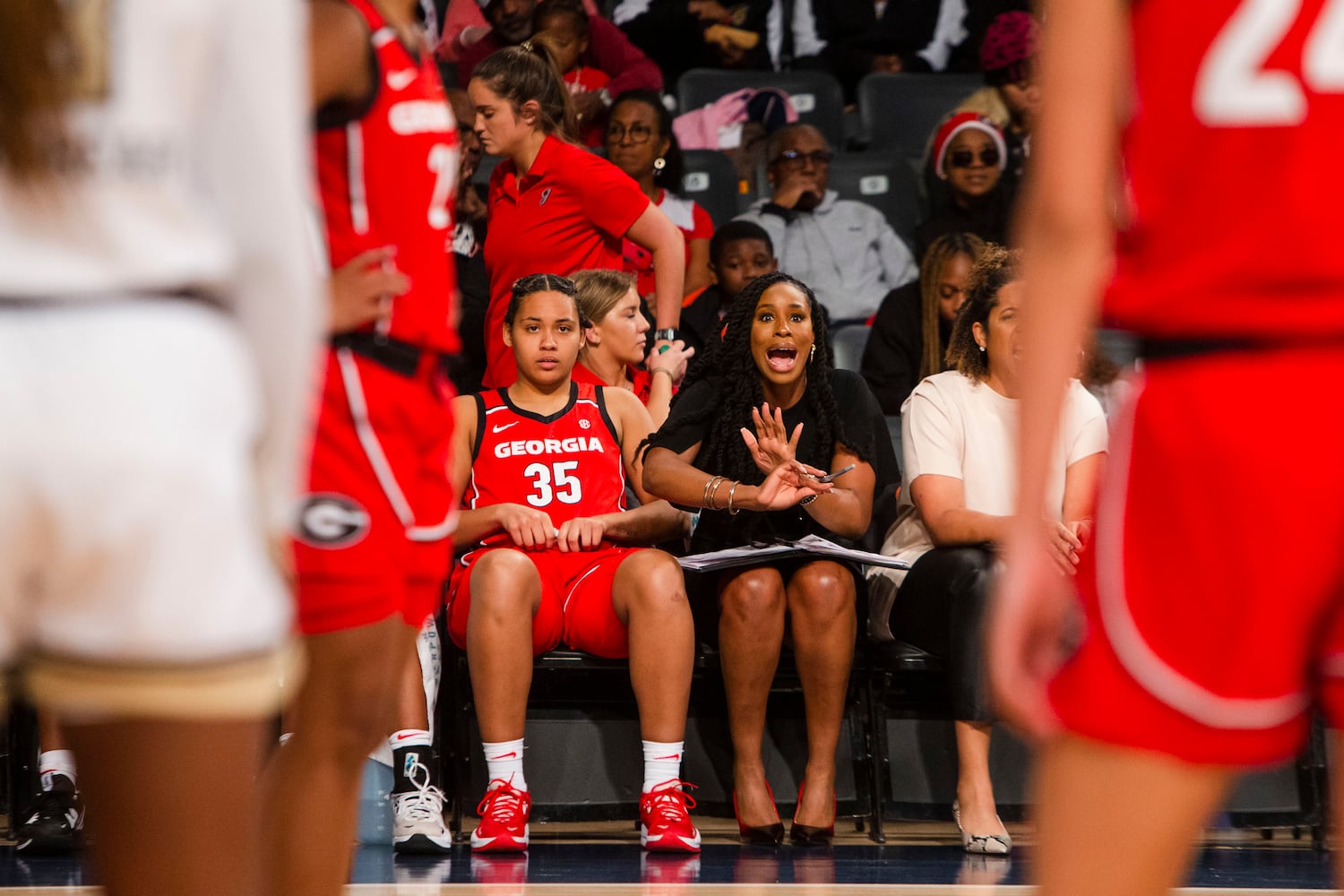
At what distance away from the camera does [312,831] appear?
6.10 feet

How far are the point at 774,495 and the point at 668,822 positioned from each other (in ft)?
2.88

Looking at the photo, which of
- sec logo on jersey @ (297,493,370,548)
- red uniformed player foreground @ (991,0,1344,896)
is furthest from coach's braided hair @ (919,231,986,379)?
red uniformed player foreground @ (991,0,1344,896)

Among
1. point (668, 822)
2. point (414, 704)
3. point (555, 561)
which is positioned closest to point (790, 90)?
point (555, 561)

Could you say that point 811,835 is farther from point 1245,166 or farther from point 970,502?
point 1245,166

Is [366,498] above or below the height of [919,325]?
below

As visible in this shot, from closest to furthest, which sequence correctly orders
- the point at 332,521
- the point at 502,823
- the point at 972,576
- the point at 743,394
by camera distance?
the point at 332,521 < the point at 502,823 < the point at 972,576 < the point at 743,394

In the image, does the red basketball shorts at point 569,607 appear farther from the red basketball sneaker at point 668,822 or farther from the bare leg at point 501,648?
the red basketball sneaker at point 668,822

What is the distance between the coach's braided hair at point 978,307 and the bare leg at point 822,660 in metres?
0.78

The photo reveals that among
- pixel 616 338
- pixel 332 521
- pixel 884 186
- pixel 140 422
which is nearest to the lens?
pixel 140 422

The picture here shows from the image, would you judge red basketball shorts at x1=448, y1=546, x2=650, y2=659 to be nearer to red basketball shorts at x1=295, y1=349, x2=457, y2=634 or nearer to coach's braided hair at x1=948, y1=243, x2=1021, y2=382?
coach's braided hair at x1=948, y1=243, x2=1021, y2=382

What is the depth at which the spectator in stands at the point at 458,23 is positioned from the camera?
7.21m

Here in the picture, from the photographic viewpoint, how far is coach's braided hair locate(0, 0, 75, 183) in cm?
91

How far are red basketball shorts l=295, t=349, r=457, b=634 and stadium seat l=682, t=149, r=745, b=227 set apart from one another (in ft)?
16.2

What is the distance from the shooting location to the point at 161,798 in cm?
96
